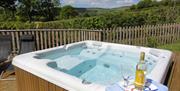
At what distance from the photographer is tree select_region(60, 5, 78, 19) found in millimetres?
19883

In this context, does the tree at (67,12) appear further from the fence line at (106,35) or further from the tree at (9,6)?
the fence line at (106,35)

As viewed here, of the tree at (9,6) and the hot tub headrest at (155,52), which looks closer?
the hot tub headrest at (155,52)

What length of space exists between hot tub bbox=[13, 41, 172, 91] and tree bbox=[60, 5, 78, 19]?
48.0 feet

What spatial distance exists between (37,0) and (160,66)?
1782 centimetres

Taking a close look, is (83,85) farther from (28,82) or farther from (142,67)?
(28,82)

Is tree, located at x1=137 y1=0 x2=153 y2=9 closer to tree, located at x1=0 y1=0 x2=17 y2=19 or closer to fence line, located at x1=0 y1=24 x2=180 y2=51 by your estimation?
fence line, located at x1=0 y1=24 x2=180 y2=51

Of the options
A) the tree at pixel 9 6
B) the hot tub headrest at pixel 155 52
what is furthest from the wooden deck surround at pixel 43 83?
the tree at pixel 9 6

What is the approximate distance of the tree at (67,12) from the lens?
65.2 ft

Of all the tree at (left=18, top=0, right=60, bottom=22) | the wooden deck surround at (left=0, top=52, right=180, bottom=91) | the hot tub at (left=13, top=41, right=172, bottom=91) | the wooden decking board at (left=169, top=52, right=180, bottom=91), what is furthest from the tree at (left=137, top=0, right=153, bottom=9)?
the wooden deck surround at (left=0, top=52, right=180, bottom=91)

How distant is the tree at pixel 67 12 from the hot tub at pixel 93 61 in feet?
48.0

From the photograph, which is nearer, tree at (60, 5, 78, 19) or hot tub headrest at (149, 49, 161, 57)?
hot tub headrest at (149, 49, 161, 57)

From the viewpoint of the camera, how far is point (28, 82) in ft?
10.8

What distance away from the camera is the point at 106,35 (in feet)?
23.9

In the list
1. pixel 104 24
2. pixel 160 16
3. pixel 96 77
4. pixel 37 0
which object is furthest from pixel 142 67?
pixel 37 0
